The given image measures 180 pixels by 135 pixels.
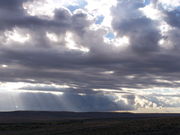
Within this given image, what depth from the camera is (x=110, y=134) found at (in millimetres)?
52844

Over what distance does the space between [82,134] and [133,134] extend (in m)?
10.6

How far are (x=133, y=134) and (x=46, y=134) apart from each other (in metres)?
19.7

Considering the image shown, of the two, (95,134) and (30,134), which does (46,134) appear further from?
(95,134)

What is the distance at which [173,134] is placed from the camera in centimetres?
4931

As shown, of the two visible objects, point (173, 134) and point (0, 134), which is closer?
point (173, 134)

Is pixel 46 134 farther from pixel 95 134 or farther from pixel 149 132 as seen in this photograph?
pixel 149 132

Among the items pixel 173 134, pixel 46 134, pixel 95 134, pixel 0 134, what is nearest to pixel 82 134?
pixel 95 134

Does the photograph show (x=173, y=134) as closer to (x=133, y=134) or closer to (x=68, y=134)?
(x=133, y=134)

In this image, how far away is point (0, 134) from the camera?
67000 mm

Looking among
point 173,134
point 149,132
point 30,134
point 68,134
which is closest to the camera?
point 173,134

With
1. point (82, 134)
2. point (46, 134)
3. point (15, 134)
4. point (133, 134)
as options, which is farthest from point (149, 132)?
point (15, 134)

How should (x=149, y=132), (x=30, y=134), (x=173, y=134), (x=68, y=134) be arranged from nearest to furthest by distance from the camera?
(x=173, y=134) → (x=149, y=132) → (x=68, y=134) → (x=30, y=134)

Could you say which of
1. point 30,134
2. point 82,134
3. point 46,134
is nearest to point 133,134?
point 82,134

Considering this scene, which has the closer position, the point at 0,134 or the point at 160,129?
the point at 160,129
